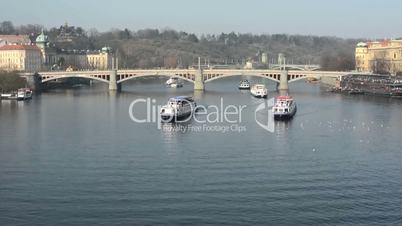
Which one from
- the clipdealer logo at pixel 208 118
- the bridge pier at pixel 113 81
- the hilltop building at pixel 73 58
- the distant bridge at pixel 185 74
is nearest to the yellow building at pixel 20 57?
the hilltop building at pixel 73 58

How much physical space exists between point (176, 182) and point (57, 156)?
2927mm

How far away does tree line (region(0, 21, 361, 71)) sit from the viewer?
2299 inches

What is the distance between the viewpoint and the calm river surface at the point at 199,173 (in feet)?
28.7

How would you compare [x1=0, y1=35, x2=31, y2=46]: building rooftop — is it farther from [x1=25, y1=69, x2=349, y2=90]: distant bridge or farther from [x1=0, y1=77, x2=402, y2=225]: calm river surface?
[x1=0, y1=77, x2=402, y2=225]: calm river surface

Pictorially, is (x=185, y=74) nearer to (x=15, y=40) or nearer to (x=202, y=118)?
(x=202, y=118)

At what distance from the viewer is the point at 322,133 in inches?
621

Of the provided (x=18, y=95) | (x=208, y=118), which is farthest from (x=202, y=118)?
(x=18, y=95)

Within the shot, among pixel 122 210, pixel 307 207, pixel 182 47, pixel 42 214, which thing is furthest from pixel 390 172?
pixel 182 47

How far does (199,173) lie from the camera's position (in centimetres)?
1093

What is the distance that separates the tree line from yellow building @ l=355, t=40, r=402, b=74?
0.84m

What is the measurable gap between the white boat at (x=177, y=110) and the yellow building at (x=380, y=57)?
68.9 feet

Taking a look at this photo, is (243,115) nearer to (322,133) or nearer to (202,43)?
(322,133)

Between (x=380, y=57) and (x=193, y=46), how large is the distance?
37.6m

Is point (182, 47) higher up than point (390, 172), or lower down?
higher up
